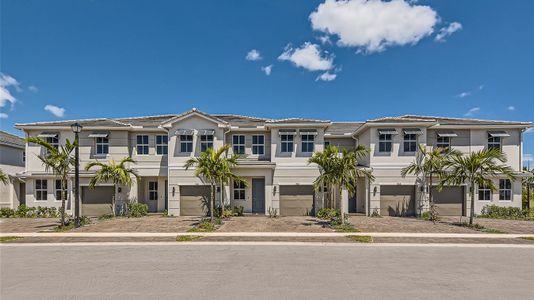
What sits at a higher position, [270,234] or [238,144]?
[238,144]

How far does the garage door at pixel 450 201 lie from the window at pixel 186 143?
18.7 m

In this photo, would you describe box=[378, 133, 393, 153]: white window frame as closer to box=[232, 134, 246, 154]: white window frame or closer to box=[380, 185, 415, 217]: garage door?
box=[380, 185, 415, 217]: garage door

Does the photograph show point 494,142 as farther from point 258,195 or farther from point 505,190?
point 258,195

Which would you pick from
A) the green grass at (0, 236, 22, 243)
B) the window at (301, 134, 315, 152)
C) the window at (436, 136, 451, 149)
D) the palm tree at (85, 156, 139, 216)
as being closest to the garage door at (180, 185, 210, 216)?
the palm tree at (85, 156, 139, 216)

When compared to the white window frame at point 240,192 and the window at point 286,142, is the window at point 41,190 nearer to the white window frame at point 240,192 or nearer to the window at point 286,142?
the white window frame at point 240,192

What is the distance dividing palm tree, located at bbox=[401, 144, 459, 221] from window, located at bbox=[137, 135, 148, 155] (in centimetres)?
1972

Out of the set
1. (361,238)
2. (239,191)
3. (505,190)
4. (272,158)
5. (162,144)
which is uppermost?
(162,144)

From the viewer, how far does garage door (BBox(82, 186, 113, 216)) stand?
18.8 m

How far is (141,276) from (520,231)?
18665 millimetres

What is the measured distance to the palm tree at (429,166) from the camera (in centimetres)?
1670

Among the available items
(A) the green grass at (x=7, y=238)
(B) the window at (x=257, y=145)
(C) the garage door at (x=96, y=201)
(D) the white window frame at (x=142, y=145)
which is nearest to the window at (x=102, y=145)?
(D) the white window frame at (x=142, y=145)

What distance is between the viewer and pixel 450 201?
Answer: 18406 millimetres

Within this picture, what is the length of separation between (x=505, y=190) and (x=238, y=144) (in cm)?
2063

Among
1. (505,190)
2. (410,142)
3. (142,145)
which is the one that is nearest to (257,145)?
(142,145)
